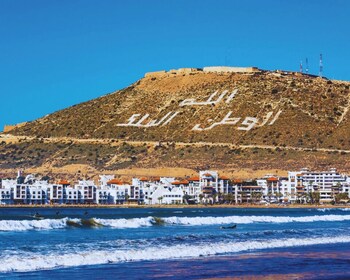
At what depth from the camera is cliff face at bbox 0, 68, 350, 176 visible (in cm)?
11400

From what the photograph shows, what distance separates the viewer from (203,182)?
107562mm

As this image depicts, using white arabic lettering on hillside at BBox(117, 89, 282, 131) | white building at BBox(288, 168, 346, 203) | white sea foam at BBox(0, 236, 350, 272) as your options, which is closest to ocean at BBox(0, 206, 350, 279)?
white sea foam at BBox(0, 236, 350, 272)

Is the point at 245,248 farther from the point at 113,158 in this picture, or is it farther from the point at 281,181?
the point at 113,158

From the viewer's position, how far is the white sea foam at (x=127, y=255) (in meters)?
23.3

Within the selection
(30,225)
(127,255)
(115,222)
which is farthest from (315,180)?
(127,255)

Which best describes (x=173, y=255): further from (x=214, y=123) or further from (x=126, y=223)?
(x=214, y=123)

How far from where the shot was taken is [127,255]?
26.4 m

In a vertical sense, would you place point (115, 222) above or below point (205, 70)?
below

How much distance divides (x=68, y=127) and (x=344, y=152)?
47.1 meters

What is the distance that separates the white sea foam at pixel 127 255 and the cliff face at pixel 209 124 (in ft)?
261

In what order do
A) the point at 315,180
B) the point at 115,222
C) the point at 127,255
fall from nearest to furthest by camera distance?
the point at 127,255
the point at 115,222
the point at 315,180

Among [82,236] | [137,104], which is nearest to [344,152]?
[137,104]

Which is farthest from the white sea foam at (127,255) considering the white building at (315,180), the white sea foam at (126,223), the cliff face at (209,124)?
the cliff face at (209,124)

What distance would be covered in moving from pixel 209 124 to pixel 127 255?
330 feet
